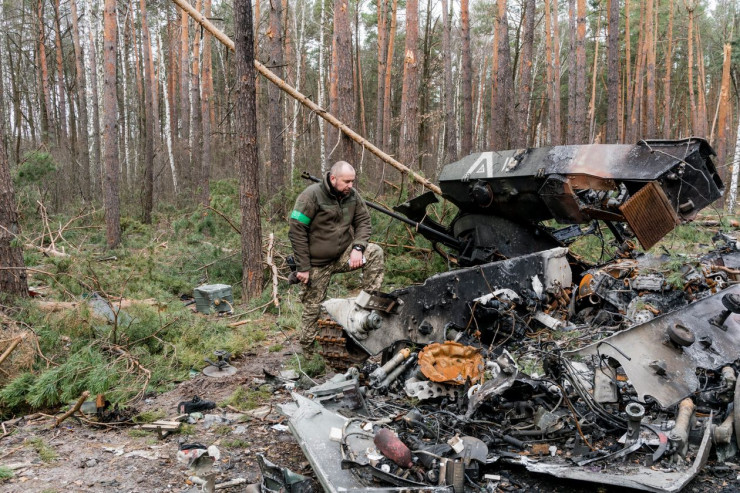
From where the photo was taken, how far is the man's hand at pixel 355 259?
5348 millimetres

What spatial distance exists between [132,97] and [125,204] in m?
17.0

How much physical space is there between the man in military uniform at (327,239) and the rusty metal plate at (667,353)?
2373 millimetres

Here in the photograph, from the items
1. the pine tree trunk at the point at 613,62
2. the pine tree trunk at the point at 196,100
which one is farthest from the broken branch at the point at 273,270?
the pine tree trunk at the point at 613,62

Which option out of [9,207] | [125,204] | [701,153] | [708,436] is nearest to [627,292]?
[701,153]

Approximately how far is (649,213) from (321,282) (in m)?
3.29

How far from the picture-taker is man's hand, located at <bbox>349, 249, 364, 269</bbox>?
5.35 meters

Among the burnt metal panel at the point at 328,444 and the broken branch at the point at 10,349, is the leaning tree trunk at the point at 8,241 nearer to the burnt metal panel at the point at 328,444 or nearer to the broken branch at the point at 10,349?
the broken branch at the point at 10,349

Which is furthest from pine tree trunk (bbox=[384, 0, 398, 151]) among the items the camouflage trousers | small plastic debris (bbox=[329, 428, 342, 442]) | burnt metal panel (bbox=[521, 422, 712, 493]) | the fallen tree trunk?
burnt metal panel (bbox=[521, 422, 712, 493])

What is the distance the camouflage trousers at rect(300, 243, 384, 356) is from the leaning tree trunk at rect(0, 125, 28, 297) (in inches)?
141

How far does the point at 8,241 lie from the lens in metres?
6.45

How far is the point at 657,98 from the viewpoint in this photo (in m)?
35.3

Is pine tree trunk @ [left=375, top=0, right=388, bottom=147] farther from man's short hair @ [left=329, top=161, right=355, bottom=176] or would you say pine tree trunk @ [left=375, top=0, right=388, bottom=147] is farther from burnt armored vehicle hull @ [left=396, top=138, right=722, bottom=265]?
man's short hair @ [left=329, top=161, right=355, bottom=176]

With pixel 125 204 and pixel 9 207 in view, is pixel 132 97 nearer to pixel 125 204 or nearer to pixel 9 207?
pixel 125 204

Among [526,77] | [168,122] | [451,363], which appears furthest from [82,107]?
[451,363]
